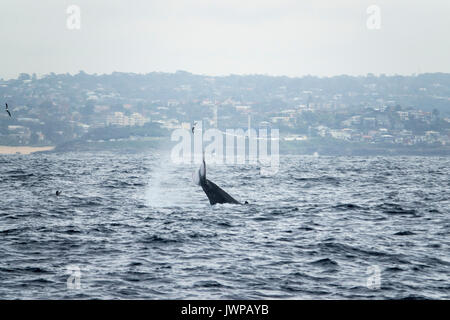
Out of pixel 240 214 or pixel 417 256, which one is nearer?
pixel 417 256

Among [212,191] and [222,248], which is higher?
[212,191]

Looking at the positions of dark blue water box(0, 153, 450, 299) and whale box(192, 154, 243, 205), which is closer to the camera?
dark blue water box(0, 153, 450, 299)

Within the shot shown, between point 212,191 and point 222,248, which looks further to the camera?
point 212,191

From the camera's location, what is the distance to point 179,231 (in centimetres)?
2442

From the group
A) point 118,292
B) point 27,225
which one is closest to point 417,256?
point 118,292

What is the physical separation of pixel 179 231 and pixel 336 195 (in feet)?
67.4

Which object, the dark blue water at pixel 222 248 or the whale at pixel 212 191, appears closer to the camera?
the dark blue water at pixel 222 248
